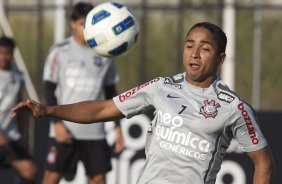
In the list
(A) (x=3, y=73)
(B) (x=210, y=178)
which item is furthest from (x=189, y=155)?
(A) (x=3, y=73)

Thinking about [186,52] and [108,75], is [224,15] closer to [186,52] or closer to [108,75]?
[108,75]

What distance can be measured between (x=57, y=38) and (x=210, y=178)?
1124 cm

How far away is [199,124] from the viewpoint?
17.3 feet

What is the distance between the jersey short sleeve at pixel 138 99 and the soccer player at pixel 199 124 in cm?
7

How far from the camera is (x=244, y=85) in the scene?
17.6 meters

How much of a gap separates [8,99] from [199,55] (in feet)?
15.8

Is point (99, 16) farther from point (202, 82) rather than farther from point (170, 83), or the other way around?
point (202, 82)

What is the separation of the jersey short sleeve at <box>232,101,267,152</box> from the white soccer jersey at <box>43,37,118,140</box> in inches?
145

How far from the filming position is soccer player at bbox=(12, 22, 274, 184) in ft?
17.3

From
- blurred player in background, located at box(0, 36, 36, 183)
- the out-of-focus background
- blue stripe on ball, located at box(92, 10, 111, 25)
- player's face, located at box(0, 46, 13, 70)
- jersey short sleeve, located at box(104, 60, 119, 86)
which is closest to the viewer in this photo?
blue stripe on ball, located at box(92, 10, 111, 25)

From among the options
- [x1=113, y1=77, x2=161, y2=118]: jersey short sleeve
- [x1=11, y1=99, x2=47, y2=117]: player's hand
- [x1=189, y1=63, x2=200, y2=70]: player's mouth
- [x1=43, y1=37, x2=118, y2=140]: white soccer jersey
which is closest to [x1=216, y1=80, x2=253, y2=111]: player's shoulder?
[x1=189, y1=63, x2=200, y2=70]: player's mouth

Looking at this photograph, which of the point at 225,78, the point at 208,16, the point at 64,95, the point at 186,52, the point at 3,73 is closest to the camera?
the point at 186,52

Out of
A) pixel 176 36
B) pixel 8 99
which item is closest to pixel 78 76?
pixel 8 99

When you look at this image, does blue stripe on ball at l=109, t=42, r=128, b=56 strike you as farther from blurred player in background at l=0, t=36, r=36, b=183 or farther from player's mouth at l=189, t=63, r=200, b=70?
blurred player in background at l=0, t=36, r=36, b=183
